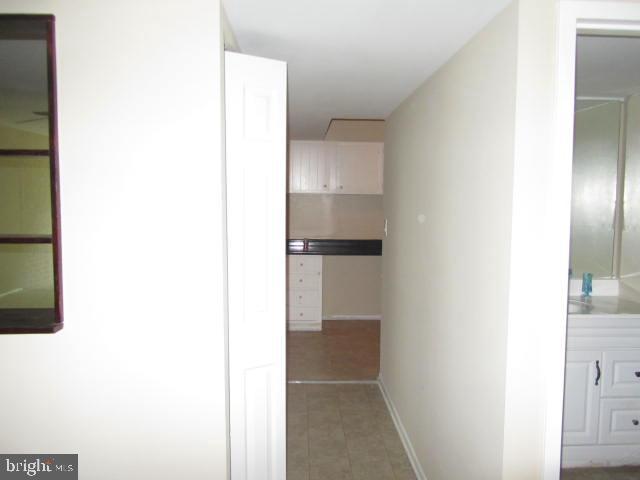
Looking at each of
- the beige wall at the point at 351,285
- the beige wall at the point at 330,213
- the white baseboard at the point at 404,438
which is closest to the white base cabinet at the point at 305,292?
the beige wall at the point at 351,285

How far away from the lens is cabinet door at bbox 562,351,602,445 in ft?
8.09

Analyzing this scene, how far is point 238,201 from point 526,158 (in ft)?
3.52

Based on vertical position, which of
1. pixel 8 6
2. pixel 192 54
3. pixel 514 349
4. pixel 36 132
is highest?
pixel 8 6

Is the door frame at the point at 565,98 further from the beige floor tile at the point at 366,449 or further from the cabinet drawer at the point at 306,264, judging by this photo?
the cabinet drawer at the point at 306,264

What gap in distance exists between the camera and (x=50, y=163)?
1521 mm

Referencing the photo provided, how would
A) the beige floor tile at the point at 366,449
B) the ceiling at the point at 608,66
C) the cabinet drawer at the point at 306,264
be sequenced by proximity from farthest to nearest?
the cabinet drawer at the point at 306,264 → the beige floor tile at the point at 366,449 → the ceiling at the point at 608,66

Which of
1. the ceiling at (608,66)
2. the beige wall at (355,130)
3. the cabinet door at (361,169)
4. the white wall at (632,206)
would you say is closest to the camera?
the ceiling at (608,66)

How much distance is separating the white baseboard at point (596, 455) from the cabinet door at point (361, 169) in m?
3.53

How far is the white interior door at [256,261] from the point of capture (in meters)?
1.69

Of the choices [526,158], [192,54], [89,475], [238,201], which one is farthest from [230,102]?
[89,475]

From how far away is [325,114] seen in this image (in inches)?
141

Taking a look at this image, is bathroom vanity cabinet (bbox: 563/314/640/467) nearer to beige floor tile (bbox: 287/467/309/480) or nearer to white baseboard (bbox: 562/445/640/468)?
white baseboard (bbox: 562/445/640/468)

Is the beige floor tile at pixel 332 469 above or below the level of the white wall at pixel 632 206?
below

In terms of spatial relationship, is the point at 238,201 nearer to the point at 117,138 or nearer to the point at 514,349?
the point at 117,138
